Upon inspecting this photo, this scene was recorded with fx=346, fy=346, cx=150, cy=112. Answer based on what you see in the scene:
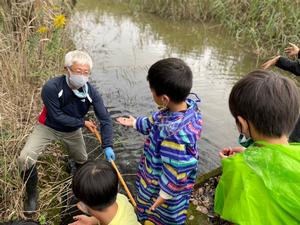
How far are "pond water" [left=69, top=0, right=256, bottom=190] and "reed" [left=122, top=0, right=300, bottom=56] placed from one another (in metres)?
0.31

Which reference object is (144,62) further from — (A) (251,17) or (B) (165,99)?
(B) (165,99)

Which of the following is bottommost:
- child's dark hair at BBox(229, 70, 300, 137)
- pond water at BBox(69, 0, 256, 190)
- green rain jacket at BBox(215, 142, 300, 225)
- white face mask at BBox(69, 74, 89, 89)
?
pond water at BBox(69, 0, 256, 190)

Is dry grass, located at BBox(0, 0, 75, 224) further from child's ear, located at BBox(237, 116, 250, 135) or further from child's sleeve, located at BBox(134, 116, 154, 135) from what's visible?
child's ear, located at BBox(237, 116, 250, 135)

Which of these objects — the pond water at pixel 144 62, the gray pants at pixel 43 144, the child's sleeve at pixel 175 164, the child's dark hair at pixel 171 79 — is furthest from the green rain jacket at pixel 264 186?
the pond water at pixel 144 62

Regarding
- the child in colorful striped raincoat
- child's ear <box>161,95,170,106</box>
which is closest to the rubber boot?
the child in colorful striped raincoat

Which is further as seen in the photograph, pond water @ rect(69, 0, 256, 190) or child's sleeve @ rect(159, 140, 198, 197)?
pond water @ rect(69, 0, 256, 190)

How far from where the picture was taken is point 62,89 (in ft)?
9.36

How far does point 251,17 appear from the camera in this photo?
8008 millimetres

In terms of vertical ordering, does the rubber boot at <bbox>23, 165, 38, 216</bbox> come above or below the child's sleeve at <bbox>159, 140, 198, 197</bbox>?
below

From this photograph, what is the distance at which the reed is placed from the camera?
286 inches

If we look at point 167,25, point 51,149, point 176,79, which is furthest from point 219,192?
point 167,25

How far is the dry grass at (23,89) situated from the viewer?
276 centimetres

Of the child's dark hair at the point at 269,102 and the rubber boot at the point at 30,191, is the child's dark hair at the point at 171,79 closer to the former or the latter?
the child's dark hair at the point at 269,102

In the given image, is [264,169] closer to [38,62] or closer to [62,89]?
[62,89]
